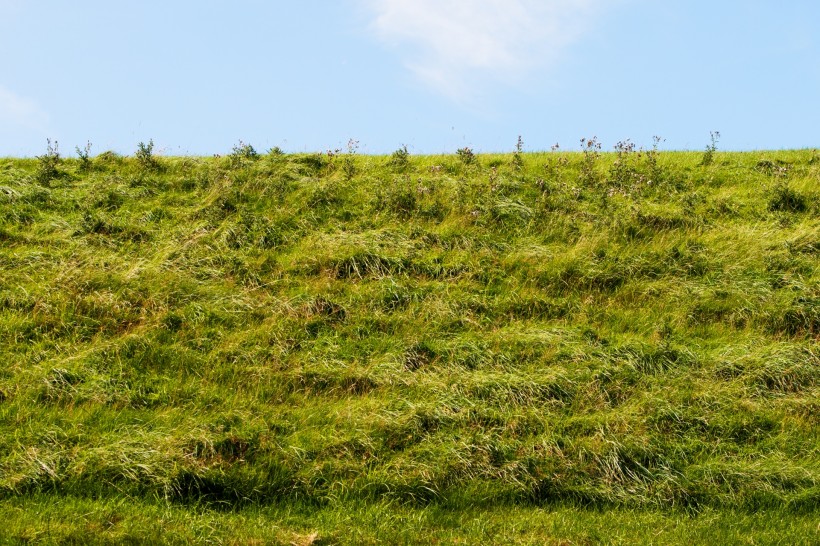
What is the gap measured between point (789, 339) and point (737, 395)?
7.23ft

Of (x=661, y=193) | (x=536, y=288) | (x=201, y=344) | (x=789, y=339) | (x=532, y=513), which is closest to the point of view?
(x=532, y=513)

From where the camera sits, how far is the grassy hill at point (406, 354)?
753 centimetres

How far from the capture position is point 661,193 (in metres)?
16.0

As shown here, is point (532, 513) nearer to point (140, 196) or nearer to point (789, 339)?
point (789, 339)

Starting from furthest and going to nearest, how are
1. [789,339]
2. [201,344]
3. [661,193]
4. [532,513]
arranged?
[661,193] → [789,339] → [201,344] → [532,513]

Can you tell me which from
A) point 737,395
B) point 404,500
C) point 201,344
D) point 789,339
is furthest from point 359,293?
point 789,339

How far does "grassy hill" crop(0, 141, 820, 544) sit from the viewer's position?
7.53m

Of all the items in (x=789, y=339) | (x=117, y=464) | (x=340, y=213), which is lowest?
(x=117, y=464)

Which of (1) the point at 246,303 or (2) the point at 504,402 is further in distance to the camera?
(1) the point at 246,303

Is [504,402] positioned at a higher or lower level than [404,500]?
higher

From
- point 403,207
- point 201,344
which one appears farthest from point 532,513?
point 403,207

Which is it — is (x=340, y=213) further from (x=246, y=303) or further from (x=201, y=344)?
(x=201, y=344)

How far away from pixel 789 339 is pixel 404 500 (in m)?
6.73

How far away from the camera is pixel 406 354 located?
1012cm
